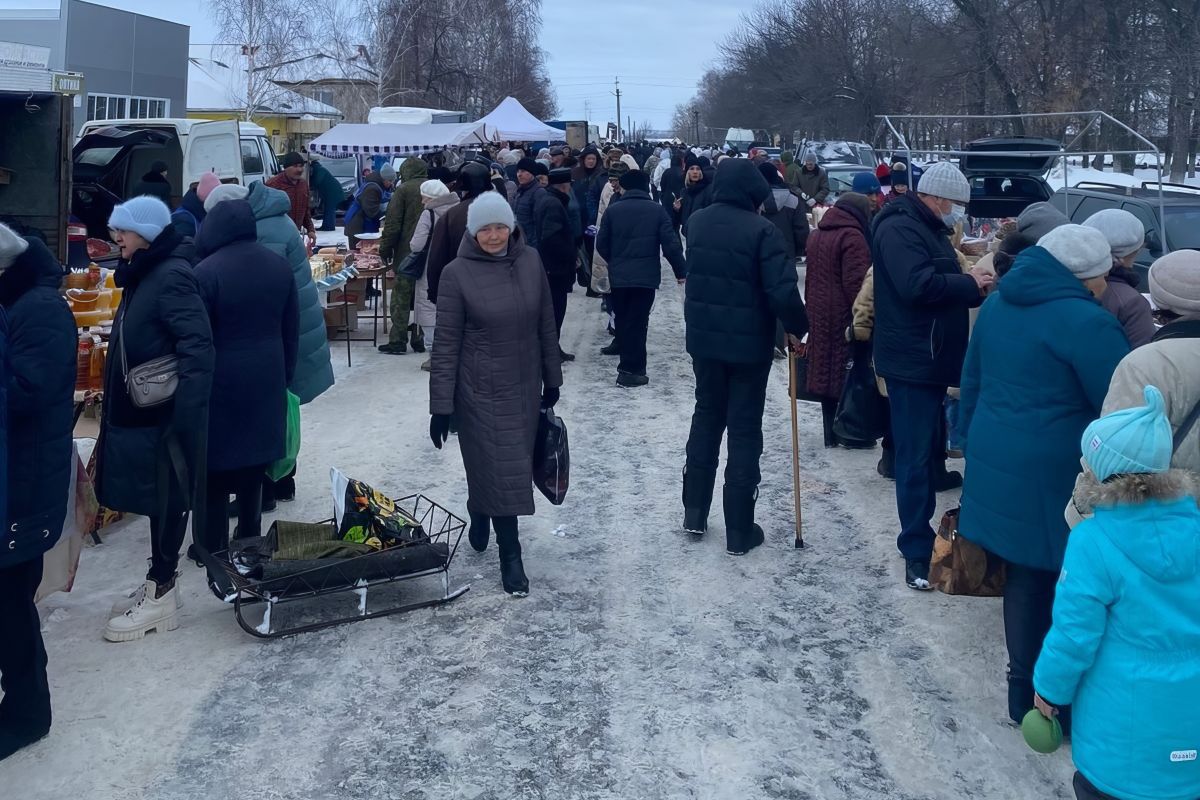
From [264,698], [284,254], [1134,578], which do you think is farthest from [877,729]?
[284,254]

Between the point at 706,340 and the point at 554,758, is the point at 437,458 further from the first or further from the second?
the point at 554,758

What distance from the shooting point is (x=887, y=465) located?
769cm

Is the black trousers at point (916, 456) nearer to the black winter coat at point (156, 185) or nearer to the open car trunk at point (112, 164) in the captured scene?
the black winter coat at point (156, 185)

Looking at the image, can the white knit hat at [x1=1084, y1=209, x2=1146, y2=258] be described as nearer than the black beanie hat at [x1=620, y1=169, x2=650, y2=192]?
Yes

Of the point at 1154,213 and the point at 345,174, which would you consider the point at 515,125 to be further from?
the point at 1154,213

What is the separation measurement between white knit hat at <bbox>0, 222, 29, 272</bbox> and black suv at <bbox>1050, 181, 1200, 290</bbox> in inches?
357

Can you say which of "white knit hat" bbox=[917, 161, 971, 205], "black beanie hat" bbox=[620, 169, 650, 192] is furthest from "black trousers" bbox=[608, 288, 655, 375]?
"white knit hat" bbox=[917, 161, 971, 205]

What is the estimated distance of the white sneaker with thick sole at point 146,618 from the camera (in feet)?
16.7

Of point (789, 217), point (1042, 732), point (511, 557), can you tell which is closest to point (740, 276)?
point (511, 557)

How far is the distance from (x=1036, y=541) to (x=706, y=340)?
2335mm

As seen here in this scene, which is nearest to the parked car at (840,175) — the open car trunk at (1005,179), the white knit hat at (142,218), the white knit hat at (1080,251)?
the open car trunk at (1005,179)

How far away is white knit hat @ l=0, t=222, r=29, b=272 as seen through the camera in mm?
3928

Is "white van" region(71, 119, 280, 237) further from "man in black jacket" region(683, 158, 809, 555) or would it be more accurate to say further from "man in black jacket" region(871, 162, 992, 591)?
"man in black jacket" region(871, 162, 992, 591)

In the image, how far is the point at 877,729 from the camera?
14.3 ft
